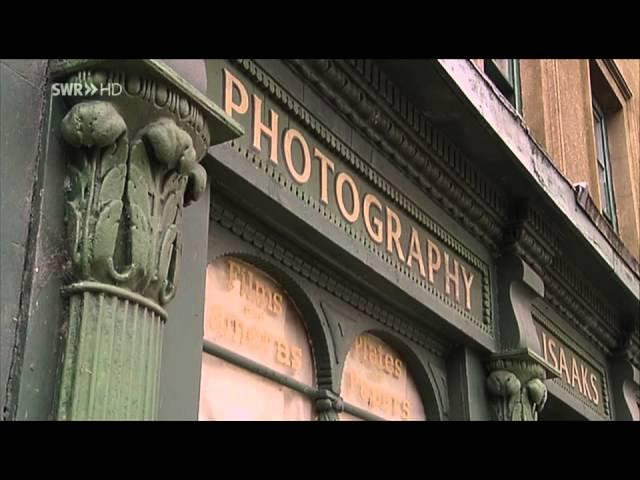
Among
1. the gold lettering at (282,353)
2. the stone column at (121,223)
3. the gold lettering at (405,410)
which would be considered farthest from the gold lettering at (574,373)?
the stone column at (121,223)

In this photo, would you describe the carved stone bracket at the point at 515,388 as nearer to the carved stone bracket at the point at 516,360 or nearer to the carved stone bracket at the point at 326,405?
the carved stone bracket at the point at 516,360

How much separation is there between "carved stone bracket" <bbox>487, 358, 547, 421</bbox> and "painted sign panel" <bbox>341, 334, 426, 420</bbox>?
0.69 meters

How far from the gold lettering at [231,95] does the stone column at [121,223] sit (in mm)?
828

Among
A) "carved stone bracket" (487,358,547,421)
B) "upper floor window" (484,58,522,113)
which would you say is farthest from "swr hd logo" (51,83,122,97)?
"upper floor window" (484,58,522,113)

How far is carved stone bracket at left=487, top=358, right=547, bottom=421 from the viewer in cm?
683

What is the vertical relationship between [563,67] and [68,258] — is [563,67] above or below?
above

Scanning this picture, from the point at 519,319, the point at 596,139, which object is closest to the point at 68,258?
the point at 519,319

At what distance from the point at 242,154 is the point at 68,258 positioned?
1.39 meters

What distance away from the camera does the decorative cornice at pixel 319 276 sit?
15.1ft

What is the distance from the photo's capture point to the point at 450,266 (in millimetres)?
6625

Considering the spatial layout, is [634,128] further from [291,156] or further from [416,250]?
[291,156]
